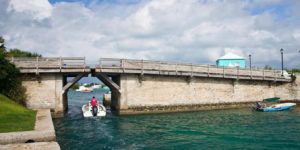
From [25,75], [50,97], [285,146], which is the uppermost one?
[25,75]

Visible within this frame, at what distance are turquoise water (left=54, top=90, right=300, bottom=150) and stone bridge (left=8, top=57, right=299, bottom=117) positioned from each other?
3931 mm

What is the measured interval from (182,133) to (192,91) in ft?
51.0

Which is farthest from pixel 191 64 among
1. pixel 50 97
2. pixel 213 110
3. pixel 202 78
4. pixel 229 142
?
pixel 229 142

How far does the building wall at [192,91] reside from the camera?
111 feet

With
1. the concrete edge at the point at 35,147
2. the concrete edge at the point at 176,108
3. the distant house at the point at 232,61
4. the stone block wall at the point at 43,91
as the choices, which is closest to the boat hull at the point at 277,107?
the concrete edge at the point at 176,108

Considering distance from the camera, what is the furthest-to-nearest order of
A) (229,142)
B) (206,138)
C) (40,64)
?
(40,64) → (206,138) → (229,142)

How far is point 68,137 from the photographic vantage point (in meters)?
20.6

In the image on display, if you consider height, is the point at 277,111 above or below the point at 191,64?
below

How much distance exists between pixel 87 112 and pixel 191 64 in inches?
535

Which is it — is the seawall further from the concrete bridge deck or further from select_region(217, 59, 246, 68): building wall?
select_region(217, 59, 246, 68): building wall

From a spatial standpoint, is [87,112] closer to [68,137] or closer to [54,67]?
[54,67]

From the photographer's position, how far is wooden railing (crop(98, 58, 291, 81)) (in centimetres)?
3300

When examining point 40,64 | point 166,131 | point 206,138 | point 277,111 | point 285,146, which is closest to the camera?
point 285,146

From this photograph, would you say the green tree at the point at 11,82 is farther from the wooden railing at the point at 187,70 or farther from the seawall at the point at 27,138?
the seawall at the point at 27,138
